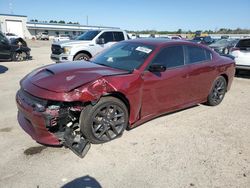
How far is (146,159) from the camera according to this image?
3465 mm

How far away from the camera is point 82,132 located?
3.63 m

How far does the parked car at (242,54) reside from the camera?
9172 millimetres

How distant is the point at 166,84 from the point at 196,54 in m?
1.32

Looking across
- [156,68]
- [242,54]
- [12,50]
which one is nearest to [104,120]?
[156,68]

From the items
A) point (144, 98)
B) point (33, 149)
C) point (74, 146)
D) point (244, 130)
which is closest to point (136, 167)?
point (74, 146)

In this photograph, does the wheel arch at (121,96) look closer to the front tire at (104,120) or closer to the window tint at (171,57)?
the front tire at (104,120)

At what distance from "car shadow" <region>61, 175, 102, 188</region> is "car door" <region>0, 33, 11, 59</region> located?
12.1 m

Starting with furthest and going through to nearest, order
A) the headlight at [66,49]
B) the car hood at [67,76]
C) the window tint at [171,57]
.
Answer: the headlight at [66,49], the window tint at [171,57], the car hood at [67,76]

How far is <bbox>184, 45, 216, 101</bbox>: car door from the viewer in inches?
195

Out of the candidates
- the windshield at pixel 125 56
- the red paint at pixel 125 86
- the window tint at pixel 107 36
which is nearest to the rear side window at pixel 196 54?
the red paint at pixel 125 86

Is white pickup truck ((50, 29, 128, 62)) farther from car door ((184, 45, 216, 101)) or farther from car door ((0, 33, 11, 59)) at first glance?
car door ((184, 45, 216, 101))

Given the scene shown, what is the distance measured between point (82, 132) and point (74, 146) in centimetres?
26

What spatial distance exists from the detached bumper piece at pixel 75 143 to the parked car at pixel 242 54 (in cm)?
796

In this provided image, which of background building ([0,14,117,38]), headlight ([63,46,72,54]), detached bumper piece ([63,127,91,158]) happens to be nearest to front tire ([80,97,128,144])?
detached bumper piece ([63,127,91,158])
